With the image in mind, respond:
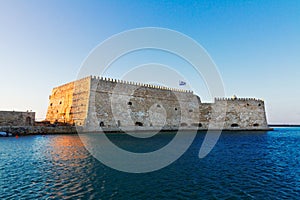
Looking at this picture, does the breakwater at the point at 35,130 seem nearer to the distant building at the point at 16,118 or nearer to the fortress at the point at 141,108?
the fortress at the point at 141,108

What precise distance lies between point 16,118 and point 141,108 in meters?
20.4

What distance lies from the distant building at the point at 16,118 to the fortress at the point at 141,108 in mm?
6029

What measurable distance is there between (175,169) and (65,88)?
113ft

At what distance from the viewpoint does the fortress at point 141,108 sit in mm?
33438

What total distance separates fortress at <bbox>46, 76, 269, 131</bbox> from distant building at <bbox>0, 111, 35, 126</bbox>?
19.8 feet

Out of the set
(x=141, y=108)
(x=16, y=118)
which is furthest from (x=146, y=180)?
(x=141, y=108)

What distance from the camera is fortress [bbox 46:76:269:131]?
33.4m

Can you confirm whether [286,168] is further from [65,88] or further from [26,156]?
[65,88]

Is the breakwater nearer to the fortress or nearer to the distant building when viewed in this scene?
the fortress

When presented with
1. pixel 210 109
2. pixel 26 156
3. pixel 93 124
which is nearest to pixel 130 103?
pixel 93 124

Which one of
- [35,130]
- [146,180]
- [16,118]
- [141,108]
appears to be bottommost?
[146,180]

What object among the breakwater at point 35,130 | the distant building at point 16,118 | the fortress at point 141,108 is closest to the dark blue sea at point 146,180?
the breakwater at point 35,130

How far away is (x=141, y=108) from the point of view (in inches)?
1554

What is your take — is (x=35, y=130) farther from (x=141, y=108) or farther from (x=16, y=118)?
(x=141, y=108)
